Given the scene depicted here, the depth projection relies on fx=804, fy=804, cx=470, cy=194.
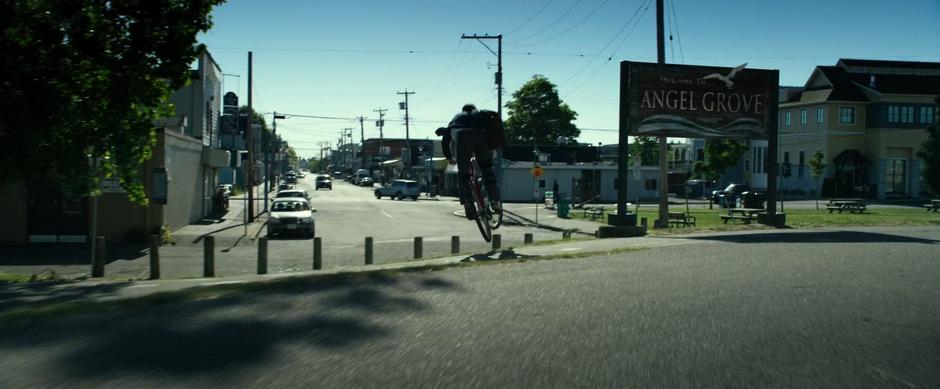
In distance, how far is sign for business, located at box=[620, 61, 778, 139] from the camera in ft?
76.8

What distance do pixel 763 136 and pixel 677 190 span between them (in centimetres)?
5685

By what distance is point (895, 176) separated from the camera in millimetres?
64625

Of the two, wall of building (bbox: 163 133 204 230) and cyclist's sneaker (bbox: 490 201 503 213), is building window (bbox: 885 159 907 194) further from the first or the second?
cyclist's sneaker (bbox: 490 201 503 213)

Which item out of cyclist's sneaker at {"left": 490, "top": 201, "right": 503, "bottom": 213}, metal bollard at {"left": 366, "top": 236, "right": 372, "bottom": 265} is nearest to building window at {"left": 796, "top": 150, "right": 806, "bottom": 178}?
cyclist's sneaker at {"left": 490, "top": 201, "right": 503, "bottom": 213}

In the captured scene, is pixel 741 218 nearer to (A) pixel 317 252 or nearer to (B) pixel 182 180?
(A) pixel 317 252

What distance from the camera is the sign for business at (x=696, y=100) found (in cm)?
2341

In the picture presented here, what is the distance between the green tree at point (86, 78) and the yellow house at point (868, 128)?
183ft

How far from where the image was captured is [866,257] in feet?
43.5

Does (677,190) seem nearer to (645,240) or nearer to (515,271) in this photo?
(645,240)

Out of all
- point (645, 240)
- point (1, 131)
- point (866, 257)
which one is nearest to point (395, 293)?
point (866, 257)

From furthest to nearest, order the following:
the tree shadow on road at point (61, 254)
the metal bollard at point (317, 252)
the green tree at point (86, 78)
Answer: the tree shadow on road at point (61, 254) → the metal bollard at point (317, 252) → the green tree at point (86, 78)

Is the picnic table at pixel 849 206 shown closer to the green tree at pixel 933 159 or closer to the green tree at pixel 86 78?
the green tree at pixel 933 159

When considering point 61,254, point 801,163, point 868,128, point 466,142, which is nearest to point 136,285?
point 466,142

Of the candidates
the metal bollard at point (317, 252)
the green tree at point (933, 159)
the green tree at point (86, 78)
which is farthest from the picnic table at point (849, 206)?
the green tree at point (86, 78)
